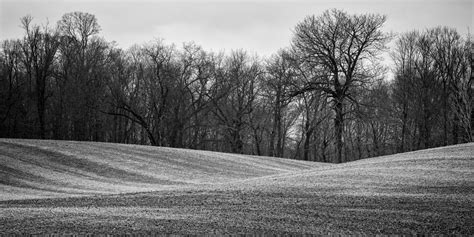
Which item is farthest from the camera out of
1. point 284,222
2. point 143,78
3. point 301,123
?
point 301,123

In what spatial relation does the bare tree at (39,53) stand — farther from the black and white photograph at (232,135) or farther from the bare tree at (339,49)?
the bare tree at (339,49)

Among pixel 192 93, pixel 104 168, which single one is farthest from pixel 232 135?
pixel 104 168

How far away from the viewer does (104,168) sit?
2348 cm

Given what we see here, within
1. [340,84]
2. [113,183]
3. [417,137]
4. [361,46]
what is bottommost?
[113,183]

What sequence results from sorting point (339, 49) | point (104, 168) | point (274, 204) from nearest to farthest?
point (274, 204), point (104, 168), point (339, 49)

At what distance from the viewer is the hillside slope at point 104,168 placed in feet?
62.3

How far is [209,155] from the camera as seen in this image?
30.7 metres

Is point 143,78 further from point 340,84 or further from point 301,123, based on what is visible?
point 340,84

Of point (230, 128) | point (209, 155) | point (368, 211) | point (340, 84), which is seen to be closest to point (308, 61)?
point (340, 84)

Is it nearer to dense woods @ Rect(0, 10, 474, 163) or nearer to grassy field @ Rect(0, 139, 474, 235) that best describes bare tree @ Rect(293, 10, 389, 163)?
dense woods @ Rect(0, 10, 474, 163)

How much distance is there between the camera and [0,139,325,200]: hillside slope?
18997mm

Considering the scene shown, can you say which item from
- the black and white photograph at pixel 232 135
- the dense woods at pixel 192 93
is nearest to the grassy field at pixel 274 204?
the black and white photograph at pixel 232 135

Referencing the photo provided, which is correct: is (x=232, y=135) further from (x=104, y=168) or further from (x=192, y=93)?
(x=104, y=168)

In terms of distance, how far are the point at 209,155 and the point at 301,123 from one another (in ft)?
78.1
